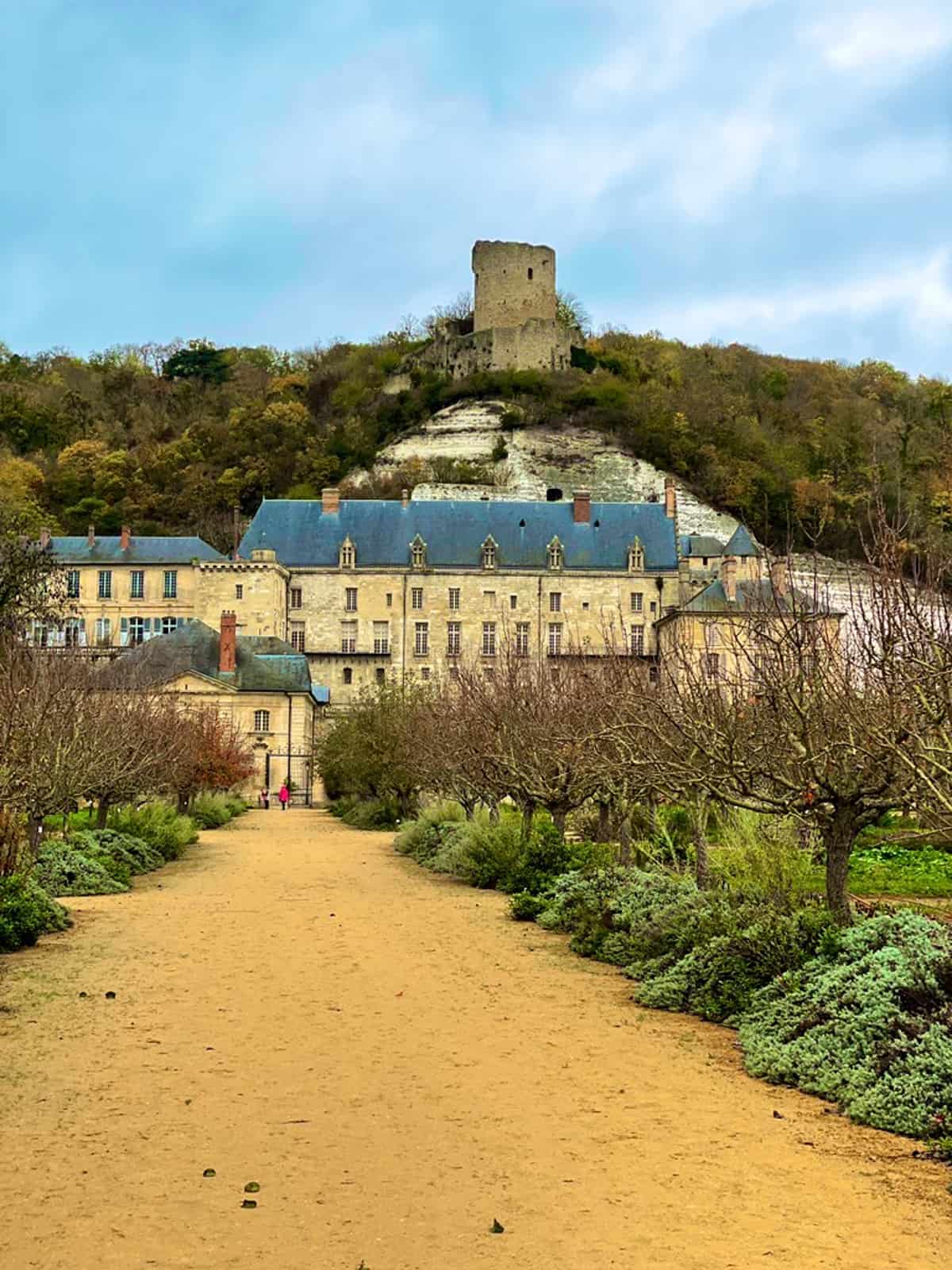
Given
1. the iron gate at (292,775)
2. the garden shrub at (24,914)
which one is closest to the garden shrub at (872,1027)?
the garden shrub at (24,914)

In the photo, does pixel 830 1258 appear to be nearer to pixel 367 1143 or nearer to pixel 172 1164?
pixel 367 1143

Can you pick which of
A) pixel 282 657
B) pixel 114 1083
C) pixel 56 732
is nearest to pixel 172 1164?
pixel 114 1083

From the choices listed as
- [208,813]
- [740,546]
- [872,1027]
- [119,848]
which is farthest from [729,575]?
[872,1027]

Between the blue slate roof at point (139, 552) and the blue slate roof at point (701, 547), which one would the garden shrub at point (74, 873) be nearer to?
the blue slate roof at point (139, 552)

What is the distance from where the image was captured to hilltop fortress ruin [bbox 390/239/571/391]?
9338cm

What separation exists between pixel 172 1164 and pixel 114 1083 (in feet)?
5.70

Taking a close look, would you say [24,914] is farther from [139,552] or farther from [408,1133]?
[139,552]

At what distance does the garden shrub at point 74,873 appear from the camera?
18.1 m

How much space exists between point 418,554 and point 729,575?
49.2 feet

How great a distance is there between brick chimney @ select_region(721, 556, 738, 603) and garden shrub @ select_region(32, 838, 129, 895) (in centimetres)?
4230

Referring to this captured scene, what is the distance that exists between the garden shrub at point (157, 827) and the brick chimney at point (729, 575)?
35069 mm

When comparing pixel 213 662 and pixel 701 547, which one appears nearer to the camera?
pixel 213 662

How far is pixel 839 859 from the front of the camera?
33.3ft

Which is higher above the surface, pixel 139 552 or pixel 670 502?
pixel 670 502
